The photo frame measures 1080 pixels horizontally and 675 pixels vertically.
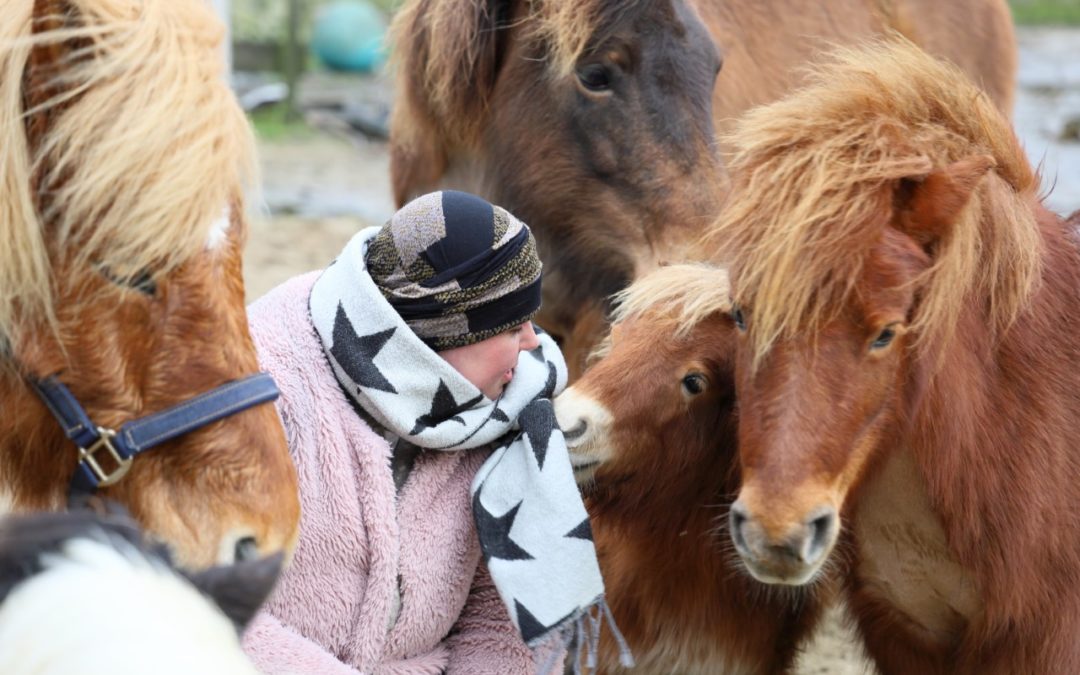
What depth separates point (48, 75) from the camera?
190 cm

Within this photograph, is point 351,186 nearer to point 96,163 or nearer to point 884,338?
point 884,338

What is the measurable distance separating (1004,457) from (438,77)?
7.11ft

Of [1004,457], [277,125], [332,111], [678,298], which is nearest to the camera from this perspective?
[1004,457]

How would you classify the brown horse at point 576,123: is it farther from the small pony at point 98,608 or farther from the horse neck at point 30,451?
the small pony at point 98,608

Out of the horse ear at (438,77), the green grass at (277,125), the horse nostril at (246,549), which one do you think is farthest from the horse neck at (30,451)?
the green grass at (277,125)

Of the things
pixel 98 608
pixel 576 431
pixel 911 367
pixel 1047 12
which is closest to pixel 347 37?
pixel 1047 12

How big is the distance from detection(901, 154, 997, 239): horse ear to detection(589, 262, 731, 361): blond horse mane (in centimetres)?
43

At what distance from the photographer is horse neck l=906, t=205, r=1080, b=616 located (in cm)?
245

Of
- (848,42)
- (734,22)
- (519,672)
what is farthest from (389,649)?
(848,42)

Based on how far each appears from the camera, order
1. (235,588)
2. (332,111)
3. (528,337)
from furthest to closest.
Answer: (332,111)
(528,337)
(235,588)

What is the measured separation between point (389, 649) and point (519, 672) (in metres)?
0.27

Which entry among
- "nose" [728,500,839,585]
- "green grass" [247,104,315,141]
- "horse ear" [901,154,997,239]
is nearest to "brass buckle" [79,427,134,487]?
"nose" [728,500,839,585]

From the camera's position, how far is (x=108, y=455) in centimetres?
192

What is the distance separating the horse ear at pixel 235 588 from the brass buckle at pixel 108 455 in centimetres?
42
